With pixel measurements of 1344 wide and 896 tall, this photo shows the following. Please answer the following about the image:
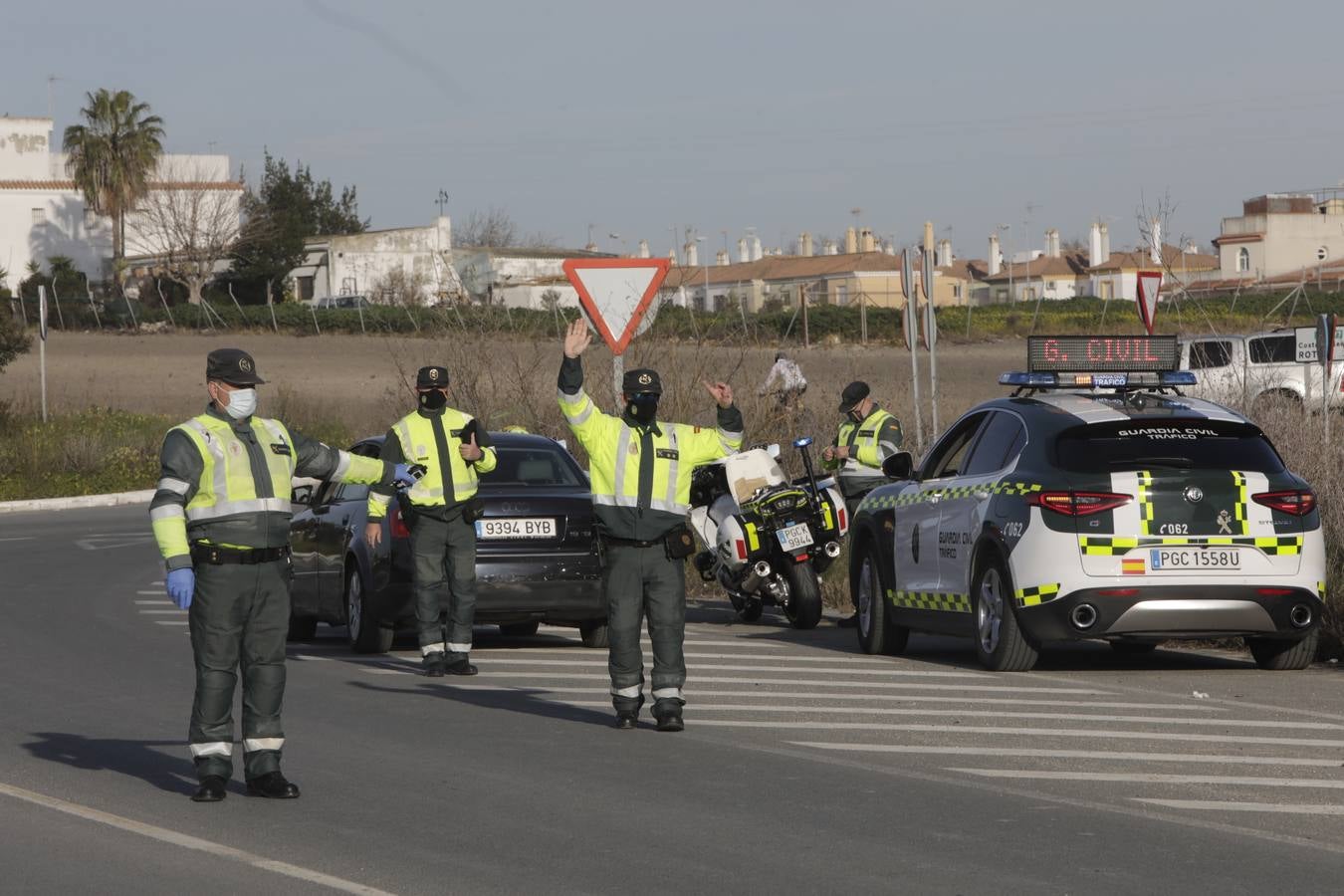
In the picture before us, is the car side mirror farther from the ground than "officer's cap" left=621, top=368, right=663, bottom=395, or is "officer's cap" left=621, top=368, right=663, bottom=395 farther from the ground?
"officer's cap" left=621, top=368, right=663, bottom=395

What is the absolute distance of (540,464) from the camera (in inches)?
582

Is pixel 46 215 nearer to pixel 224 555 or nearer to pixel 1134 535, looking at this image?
pixel 1134 535

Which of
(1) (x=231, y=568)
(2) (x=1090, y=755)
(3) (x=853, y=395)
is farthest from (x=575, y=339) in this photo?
(3) (x=853, y=395)

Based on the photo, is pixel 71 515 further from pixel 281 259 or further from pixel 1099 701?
pixel 281 259

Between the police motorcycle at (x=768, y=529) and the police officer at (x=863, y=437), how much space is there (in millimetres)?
834

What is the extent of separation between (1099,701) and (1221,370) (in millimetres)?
12802

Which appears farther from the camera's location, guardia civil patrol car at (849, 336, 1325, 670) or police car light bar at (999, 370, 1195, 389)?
police car light bar at (999, 370, 1195, 389)

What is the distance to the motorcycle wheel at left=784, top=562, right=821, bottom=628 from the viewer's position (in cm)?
1577

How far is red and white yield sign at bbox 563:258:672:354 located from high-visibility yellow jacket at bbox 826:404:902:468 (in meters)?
2.18

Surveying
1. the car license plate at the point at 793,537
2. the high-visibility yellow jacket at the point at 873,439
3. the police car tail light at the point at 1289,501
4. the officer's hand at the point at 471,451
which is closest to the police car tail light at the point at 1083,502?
the police car tail light at the point at 1289,501

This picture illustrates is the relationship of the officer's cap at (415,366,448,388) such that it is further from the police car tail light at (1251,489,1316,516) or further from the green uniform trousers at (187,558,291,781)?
the police car tail light at (1251,489,1316,516)

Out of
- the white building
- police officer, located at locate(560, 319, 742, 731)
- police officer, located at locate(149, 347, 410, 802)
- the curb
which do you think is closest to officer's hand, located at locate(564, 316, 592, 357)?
police officer, located at locate(560, 319, 742, 731)

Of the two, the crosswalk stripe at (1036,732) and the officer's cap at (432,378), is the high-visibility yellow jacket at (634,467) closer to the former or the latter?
the crosswalk stripe at (1036,732)

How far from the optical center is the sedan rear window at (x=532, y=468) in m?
14.6
